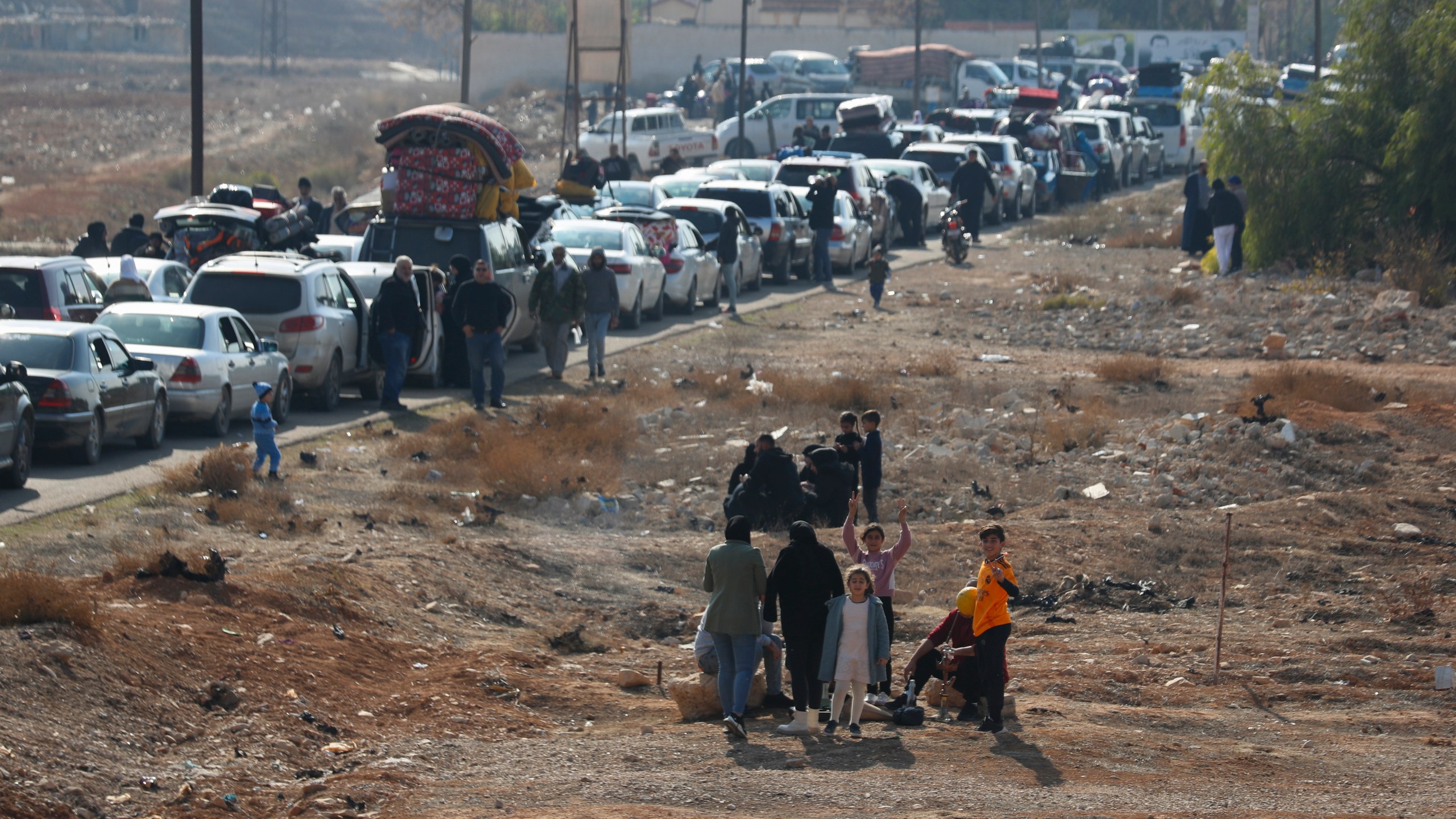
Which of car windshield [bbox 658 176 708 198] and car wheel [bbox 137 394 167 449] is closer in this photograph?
car wheel [bbox 137 394 167 449]

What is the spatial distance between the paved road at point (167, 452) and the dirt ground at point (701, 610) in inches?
17.7

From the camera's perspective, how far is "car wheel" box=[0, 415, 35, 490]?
1280 centimetres

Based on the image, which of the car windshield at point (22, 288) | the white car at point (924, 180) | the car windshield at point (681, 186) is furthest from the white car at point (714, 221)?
the car windshield at point (22, 288)

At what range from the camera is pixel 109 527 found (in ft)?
38.8

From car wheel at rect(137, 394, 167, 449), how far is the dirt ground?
1.43 meters

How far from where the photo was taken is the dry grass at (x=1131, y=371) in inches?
819

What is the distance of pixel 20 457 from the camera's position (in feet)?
42.2

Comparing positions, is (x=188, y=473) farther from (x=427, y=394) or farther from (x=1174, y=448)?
(x=1174, y=448)

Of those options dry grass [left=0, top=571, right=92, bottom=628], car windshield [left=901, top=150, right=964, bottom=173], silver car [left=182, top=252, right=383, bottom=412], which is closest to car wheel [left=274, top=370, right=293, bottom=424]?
silver car [left=182, top=252, right=383, bottom=412]

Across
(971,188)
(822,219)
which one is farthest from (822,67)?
(822,219)

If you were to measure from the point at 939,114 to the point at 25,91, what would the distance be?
52767 mm

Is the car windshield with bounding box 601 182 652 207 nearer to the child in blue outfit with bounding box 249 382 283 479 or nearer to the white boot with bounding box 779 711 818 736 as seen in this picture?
the child in blue outfit with bounding box 249 382 283 479

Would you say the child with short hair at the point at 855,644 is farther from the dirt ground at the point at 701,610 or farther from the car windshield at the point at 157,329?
the car windshield at the point at 157,329

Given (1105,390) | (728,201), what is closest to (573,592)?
(1105,390)
